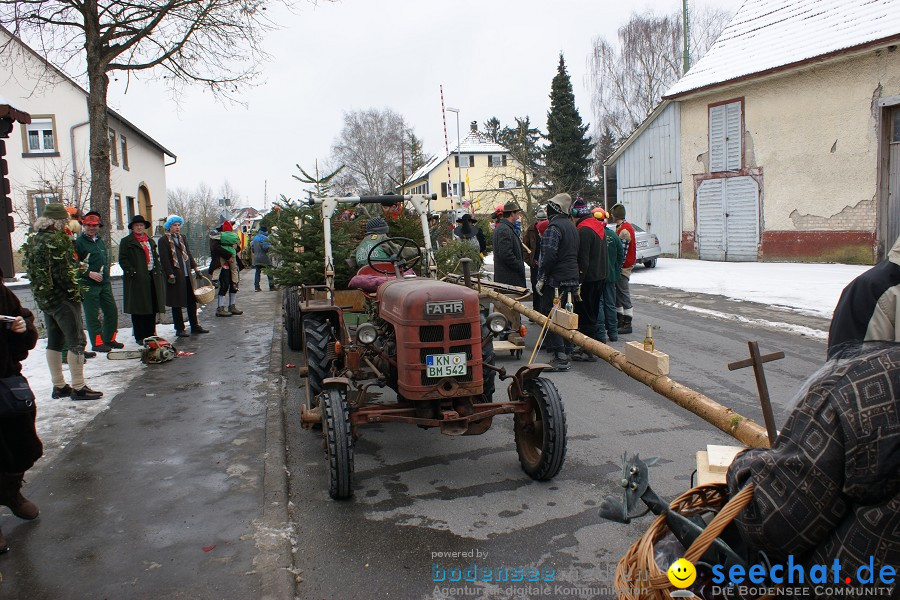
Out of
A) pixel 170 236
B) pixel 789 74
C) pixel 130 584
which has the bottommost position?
pixel 130 584

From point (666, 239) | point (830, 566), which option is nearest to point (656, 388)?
→ point (830, 566)

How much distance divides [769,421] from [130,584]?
3.17 meters

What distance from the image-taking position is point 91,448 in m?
5.50

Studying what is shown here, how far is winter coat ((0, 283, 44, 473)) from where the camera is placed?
3996 millimetres

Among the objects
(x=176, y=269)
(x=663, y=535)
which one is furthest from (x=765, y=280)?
(x=663, y=535)

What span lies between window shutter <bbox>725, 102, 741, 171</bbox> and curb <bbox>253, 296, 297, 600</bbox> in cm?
1776

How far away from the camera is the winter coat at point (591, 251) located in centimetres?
856

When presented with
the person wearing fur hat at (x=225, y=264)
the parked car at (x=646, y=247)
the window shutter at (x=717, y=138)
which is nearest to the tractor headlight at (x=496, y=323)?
the person wearing fur hat at (x=225, y=264)

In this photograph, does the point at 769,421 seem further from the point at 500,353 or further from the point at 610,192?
the point at 610,192

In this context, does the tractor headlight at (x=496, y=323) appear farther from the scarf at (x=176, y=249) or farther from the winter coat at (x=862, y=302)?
the scarf at (x=176, y=249)

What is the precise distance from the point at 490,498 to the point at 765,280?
12881 millimetres

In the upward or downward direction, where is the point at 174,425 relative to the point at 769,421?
downward

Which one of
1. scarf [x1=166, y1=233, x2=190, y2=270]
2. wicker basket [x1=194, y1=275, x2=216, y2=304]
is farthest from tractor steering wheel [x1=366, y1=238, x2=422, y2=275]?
wicker basket [x1=194, y1=275, x2=216, y2=304]

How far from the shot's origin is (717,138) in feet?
68.5
